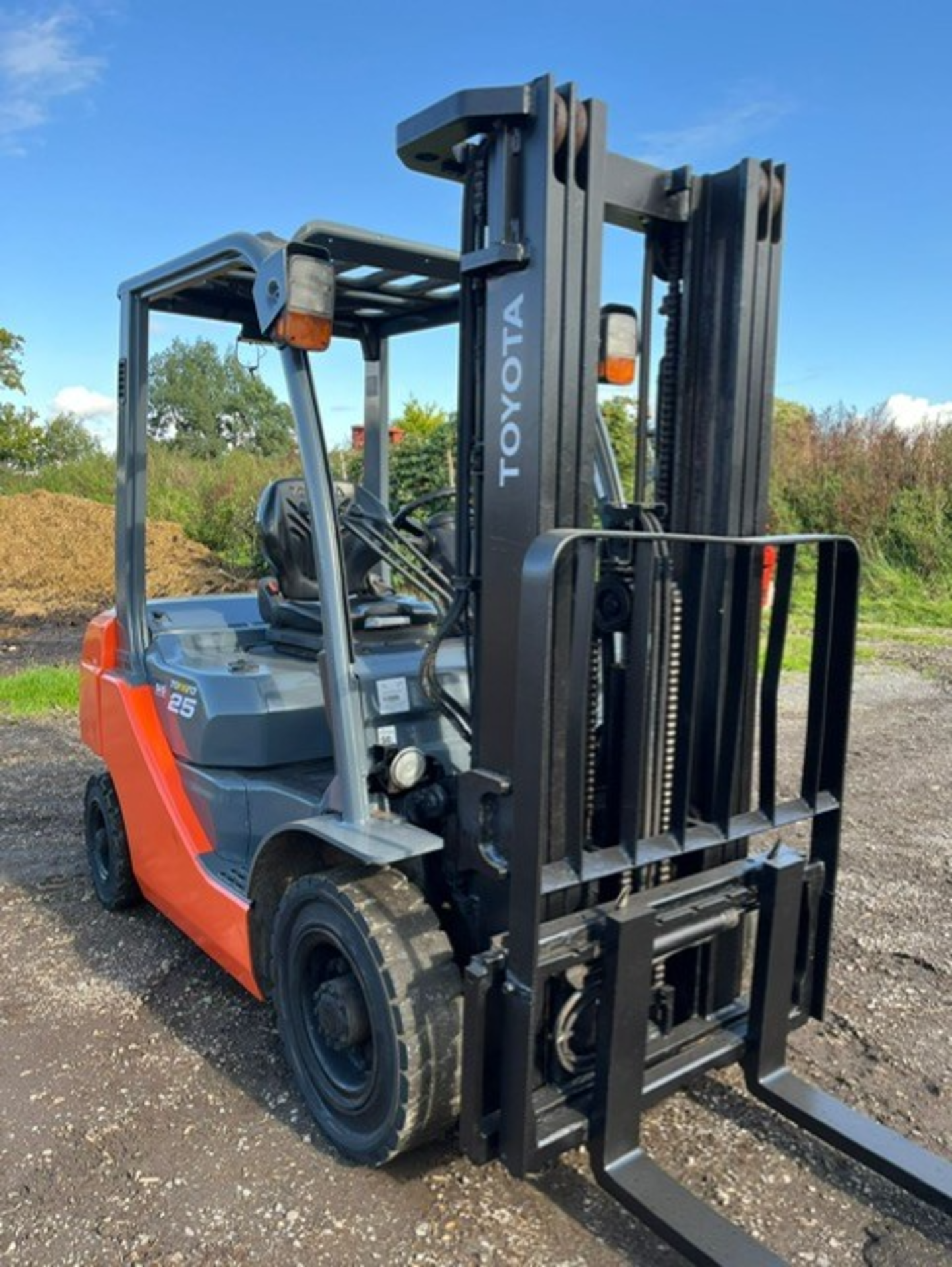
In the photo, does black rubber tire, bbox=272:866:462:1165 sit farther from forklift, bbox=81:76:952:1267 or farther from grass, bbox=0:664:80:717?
grass, bbox=0:664:80:717

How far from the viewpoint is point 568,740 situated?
2465 millimetres

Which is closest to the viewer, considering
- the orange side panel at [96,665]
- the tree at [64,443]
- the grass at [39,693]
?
the orange side panel at [96,665]

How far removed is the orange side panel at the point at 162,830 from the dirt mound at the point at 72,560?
1199 cm

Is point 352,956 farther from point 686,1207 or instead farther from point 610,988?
point 686,1207

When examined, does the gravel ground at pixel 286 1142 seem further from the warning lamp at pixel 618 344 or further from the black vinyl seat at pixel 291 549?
the warning lamp at pixel 618 344

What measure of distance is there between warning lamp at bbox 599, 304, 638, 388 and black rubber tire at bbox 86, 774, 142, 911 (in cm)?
304

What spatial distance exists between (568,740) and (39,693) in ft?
27.6

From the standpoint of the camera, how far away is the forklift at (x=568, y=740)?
2430 millimetres

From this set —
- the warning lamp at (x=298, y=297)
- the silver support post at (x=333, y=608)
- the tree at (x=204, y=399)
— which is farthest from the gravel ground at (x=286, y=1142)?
the tree at (x=204, y=399)

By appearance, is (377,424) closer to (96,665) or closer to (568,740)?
(96,665)

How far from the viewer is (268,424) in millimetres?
41844

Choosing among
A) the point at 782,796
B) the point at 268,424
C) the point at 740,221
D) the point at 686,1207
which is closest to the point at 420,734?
the point at 686,1207

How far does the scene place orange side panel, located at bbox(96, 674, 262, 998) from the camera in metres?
3.43

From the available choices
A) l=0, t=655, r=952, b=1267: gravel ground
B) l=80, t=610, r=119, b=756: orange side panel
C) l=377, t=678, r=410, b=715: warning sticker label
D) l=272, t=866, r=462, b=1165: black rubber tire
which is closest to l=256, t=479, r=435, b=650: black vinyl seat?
l=377, t=678, r=410, b=715: warning sticker label
